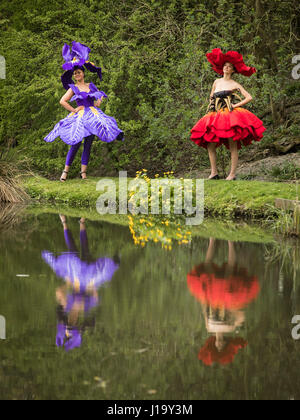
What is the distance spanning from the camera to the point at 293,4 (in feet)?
56.5

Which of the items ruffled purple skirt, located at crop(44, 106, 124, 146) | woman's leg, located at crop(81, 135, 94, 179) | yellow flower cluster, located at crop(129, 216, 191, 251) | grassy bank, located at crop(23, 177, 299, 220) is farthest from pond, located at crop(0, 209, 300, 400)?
woman's leg, located at crop(81, 135, 94, 179)

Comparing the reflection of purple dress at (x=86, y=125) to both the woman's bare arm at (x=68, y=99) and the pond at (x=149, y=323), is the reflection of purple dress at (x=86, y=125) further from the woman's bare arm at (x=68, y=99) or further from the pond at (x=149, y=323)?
the pond at (x=149, y=323)

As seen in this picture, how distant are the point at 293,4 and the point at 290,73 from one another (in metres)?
1.99

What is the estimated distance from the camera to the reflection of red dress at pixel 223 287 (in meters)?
5.05

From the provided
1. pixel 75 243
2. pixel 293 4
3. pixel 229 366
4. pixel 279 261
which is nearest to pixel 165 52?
pixel 293 4

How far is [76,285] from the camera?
5668 mm

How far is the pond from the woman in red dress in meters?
4.47

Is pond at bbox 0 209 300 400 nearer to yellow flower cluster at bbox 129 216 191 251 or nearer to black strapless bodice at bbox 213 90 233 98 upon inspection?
yellow flower cluster at bbox 129 216 191 251

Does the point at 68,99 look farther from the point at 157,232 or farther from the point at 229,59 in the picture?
the point at 157,232

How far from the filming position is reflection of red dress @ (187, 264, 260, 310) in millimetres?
5047

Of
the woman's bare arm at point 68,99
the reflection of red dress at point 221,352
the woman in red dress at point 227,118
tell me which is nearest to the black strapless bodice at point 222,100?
the woman in red dress at point 227,118

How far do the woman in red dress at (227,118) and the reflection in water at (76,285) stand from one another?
427cm

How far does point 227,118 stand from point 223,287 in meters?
6.76

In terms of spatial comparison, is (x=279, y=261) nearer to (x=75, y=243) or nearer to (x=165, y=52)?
(x=75, y=243)
